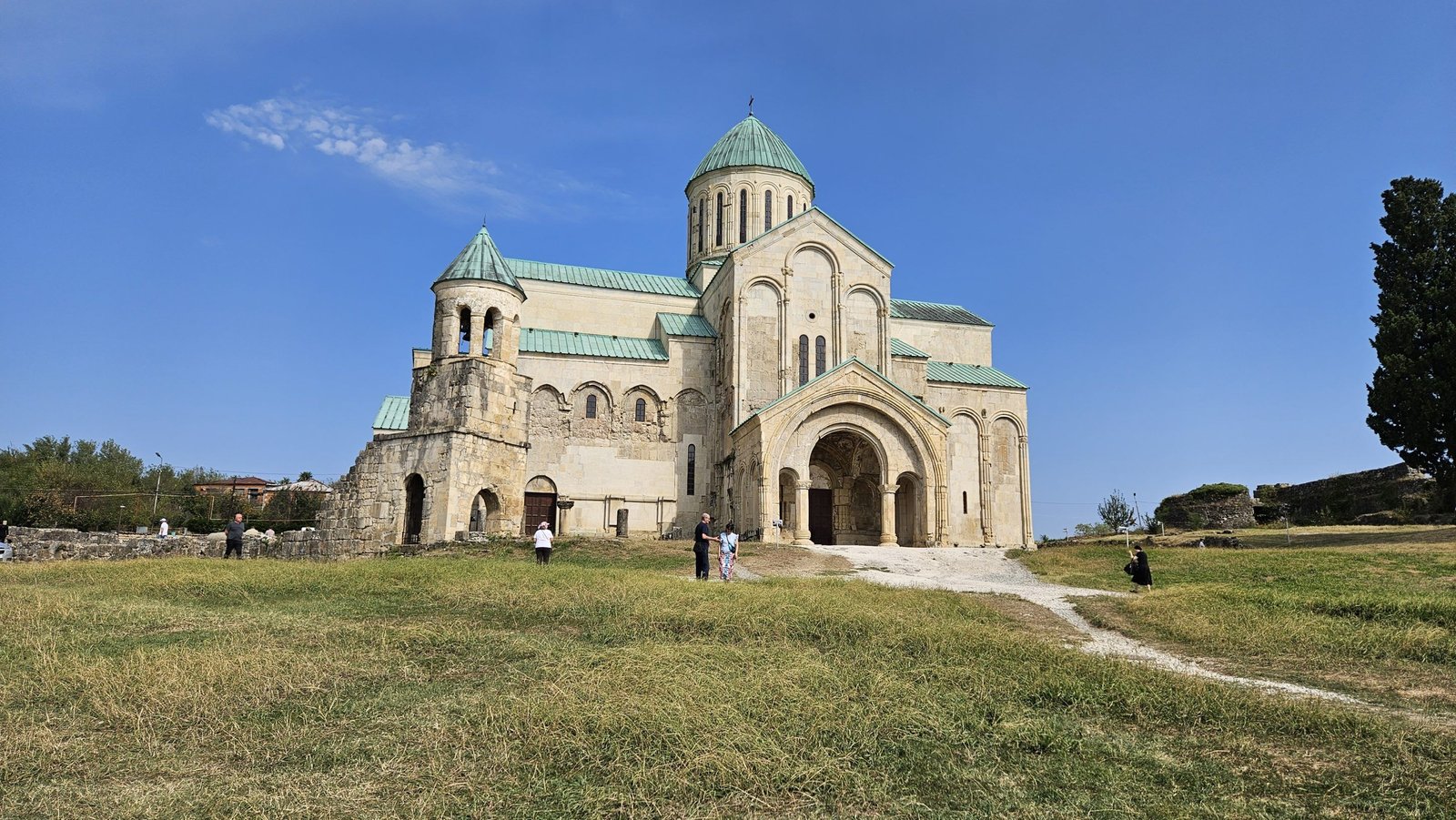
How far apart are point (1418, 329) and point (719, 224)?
2261 centimetres

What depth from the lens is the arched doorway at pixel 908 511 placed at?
26672mm

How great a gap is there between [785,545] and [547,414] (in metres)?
9.70

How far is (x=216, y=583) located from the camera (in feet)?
42.7

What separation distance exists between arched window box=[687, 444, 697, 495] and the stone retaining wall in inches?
405

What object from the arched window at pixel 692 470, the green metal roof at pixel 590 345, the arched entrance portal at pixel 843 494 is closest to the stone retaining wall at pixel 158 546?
the green metal roof at pixel 590 345

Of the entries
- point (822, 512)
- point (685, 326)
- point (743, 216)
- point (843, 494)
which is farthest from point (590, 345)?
point (843, 494)

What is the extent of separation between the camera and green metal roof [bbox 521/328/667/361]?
2914 centimetres

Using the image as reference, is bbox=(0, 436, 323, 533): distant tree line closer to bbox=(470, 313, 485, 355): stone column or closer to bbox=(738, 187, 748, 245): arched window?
bbox=(470, 313, 485, 355): stone column

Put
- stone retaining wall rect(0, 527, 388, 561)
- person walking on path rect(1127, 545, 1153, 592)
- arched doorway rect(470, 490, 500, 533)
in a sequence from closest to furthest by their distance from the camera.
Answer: person walking on path rect(1127, 545, 1153, 592), stone retaining wall rect(0, 527, 388, 561), arched doorway rect(470, 490, 500, 533)

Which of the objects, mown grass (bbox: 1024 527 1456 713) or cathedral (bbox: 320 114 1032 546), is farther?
cathedral (bbox: 320 114 1032 546)

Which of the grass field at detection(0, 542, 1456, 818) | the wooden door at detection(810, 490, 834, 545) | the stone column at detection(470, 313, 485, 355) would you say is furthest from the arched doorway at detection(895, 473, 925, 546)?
the grass field at detection(0, 542, 1456, 818)

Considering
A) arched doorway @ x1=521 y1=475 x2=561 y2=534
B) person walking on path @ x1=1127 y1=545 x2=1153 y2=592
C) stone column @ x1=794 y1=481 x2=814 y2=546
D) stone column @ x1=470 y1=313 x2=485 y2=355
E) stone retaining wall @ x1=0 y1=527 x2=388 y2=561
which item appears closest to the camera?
person walking on path @ x1=1127 y1=545 x2=1153 y2=592

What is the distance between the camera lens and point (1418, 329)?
2223 centimetres

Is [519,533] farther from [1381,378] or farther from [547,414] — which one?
[1381,378]
